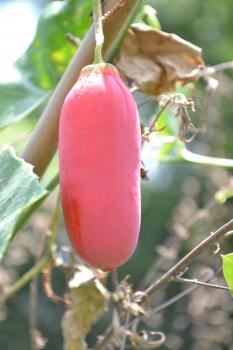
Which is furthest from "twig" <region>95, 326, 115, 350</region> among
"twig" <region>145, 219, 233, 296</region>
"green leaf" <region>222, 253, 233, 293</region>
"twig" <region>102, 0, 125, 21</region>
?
Answer: "twig" <region>102, 0, 125, 21</region>

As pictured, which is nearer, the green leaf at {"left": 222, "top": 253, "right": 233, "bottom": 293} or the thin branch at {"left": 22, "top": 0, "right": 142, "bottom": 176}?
the green leaf at {"left": 222, "top": 253, "right": 233, "bottom": 293}

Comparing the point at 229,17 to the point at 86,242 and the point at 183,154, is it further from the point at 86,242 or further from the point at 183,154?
the point at 86,242

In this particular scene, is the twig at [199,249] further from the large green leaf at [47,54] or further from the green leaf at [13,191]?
the large green leaf at [47,54]

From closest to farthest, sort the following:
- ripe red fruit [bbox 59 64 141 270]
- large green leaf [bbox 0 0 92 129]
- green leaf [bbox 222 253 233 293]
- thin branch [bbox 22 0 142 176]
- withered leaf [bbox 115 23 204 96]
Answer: ripe red fruit [bbox 59 64 141 270] → green leaf [bbox 222 253 233 293] → thin branch [bbox 22 0 142 176] → withered leaf [bbox 115 23 204 96] → large green leaf [bbox 0 0 92 129]

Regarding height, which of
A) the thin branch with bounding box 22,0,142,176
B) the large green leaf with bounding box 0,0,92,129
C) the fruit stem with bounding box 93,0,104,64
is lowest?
the large green leaf with bounding box 0,0,92,129

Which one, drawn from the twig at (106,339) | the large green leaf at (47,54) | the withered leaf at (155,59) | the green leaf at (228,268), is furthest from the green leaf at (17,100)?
the green leaf at (228,268)

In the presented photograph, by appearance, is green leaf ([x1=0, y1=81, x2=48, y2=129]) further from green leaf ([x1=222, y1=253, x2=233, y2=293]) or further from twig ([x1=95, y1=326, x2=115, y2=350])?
green leaf ([x1=222, y1=253, x2=233, y2=293])

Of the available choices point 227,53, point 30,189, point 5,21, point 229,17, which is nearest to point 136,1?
point 30,189

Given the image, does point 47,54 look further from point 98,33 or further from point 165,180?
point 165,180
